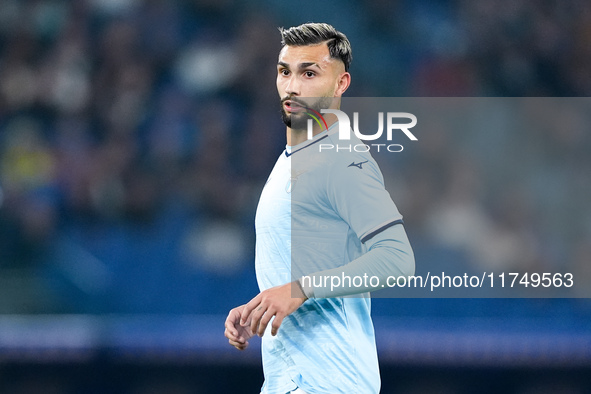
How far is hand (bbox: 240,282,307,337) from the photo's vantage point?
2002 millimetres

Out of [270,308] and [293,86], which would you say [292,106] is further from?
[270,308]

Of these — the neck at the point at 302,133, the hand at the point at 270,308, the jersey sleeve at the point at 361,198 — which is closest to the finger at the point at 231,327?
A: the hand at the point at 270,308

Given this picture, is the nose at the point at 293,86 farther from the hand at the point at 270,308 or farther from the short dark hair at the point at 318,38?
the hand at the point at 270,308

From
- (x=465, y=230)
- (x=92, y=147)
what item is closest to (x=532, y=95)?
(x=465, y=230)

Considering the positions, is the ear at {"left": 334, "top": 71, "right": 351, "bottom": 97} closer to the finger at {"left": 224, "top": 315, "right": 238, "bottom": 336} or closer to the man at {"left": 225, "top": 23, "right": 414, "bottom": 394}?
the man at {"left": 225, "top": 23, "right": 414, "bottom": 394}

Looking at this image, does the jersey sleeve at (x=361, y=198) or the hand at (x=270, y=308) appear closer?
the hand at (x=270, y=308)

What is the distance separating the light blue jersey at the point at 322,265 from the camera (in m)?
2.21

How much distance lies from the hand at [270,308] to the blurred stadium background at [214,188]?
5.92ft

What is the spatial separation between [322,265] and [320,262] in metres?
0.01

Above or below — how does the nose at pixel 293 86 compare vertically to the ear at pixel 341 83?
below

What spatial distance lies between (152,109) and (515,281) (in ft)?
8.65

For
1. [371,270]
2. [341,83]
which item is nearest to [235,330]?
[371,270]

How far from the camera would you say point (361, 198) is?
7.04 feet

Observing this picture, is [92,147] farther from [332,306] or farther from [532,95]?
[332,306]
